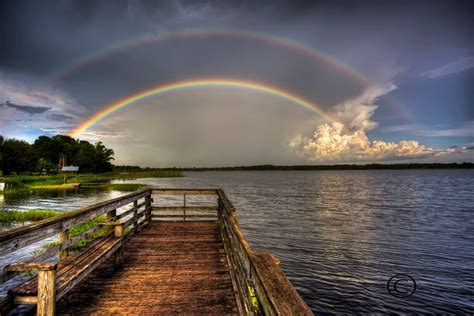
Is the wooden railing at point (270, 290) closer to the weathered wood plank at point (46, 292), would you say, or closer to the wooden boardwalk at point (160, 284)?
the wooden boardwalk at point (160, 284)

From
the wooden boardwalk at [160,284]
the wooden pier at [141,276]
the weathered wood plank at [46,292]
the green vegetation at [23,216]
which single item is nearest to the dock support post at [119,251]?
the wooden pier at [141,276]

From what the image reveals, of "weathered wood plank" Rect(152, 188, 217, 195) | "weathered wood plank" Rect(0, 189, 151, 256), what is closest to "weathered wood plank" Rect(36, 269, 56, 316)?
"weathered wood plank" Rect(0, 189, 151, 256)

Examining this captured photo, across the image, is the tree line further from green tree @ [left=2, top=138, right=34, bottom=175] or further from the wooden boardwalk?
the wooden boardwalk

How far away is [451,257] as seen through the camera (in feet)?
55.1

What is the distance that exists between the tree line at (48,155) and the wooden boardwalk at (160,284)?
246 feet

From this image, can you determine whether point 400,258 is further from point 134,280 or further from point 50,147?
point 50,147

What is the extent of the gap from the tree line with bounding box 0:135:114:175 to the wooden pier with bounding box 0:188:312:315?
Result: 247ft

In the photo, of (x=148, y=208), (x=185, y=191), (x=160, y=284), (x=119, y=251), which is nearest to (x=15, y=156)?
(x=148, y=208)

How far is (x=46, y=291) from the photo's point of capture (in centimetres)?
399

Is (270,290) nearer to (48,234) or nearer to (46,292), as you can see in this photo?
(46,292)

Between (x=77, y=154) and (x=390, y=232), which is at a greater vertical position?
(x=77, y=154)

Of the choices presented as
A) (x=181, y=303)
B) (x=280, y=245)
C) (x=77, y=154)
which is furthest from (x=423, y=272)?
(x=77, y=154)

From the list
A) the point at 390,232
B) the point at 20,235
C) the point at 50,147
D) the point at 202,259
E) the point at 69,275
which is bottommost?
the point at 390,232

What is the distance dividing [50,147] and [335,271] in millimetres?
121052
